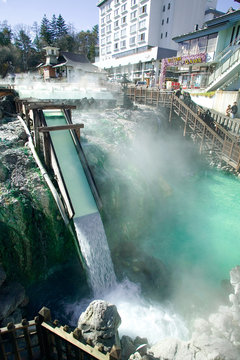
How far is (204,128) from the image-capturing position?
1719cm

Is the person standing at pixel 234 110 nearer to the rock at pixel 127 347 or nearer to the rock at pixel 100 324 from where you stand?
the rock at pixel 100 324

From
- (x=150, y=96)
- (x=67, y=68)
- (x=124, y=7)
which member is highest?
(x=124, y=7)

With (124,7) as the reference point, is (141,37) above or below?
below

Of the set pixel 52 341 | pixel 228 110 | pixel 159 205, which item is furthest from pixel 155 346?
pixel 228 110

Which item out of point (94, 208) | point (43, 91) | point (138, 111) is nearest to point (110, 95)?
point (138, 111)

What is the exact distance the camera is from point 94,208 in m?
8.01

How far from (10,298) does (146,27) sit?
44.0 meters

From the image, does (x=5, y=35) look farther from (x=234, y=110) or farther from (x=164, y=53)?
(x=234, y=110)

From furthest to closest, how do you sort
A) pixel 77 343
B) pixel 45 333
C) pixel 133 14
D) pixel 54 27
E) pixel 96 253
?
pixel 54 27
pixel 133 14
pixel 96 253
pixel 45 333
pixel 77 343

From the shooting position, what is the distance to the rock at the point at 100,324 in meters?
5.06

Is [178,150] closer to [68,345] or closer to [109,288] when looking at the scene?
[109,288]

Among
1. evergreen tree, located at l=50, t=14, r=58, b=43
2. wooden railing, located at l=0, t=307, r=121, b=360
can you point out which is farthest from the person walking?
evergreen tree, located at l=50, t=14, r=58, b=43

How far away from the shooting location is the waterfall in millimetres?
7422

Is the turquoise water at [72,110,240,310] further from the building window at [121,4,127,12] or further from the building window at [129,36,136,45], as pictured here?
the building window at [121,4,127,12]
